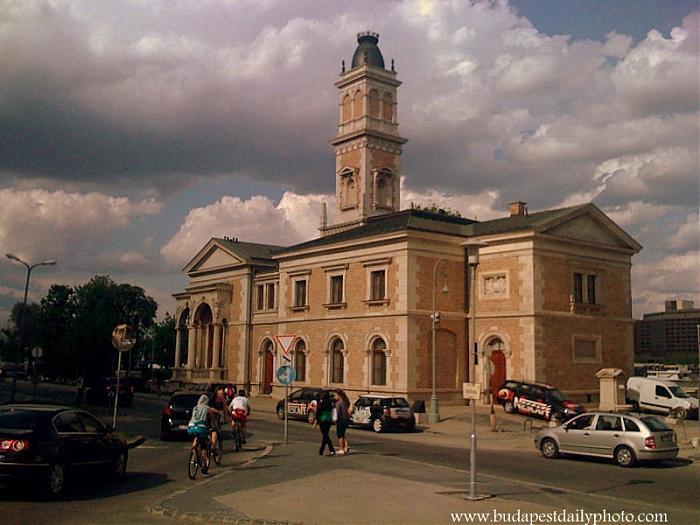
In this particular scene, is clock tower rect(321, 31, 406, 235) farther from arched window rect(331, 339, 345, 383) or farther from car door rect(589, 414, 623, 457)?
car door rect(589, 414, 623, 457)

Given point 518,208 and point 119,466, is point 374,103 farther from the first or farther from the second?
point 119,466

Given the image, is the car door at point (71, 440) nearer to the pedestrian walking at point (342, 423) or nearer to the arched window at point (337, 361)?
the pedestrian walking at point (342, 423)

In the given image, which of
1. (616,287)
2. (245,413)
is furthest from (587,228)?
(245,413)

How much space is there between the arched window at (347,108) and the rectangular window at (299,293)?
27.7 meters

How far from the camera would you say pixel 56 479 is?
41.1ft

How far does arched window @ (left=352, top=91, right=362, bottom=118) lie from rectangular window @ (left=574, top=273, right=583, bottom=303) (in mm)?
34108

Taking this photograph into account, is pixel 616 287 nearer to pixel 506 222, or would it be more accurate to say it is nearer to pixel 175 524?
pixel 506 222

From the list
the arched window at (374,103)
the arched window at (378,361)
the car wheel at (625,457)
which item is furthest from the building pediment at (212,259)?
the car wheel at (625,457)

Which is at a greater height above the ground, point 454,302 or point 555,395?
point 454,302

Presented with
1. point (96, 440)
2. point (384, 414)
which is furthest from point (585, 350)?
point (96, 440)

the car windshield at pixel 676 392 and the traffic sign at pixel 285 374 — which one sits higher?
the traffic sign at pixel 285 374

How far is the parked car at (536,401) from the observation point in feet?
101

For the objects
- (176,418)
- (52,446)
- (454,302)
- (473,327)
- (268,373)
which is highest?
(454,302)

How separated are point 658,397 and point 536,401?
898 cm
